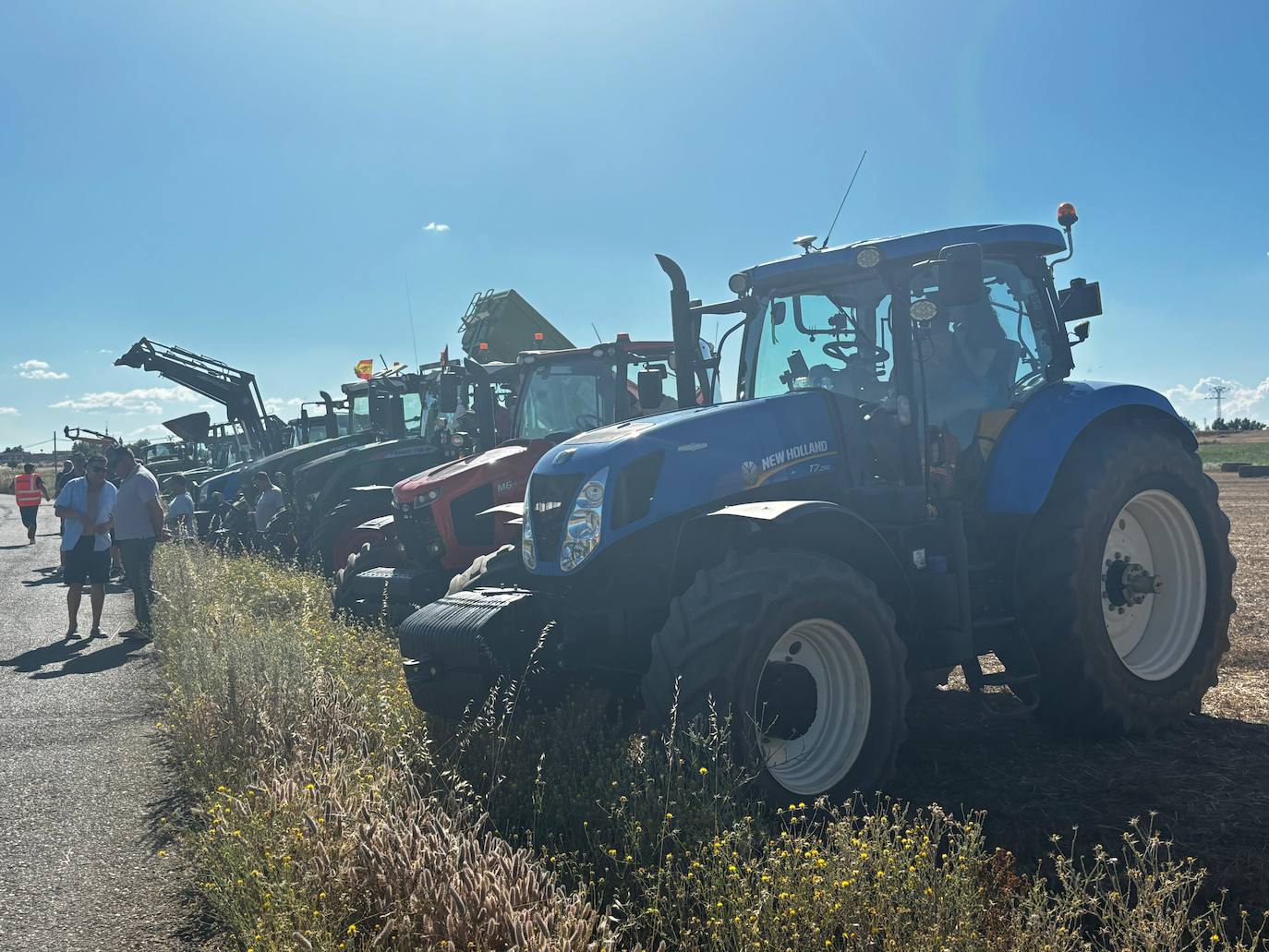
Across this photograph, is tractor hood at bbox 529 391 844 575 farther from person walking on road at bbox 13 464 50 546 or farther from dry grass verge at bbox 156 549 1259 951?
person walking on road at bbox 13 464 50 546

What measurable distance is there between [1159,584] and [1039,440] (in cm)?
109

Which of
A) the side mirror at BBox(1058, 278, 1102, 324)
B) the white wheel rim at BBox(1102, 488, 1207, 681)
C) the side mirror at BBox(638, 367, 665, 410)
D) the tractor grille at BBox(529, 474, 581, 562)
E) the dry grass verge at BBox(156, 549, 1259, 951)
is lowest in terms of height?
Result: the dry grass verge at BBox(156, 549, 1259, 951)

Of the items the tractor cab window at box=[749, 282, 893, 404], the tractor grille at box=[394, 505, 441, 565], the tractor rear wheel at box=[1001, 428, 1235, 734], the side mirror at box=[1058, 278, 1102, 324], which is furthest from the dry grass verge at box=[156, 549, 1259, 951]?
the tractor grille at box=[394, 505, 441, 565]

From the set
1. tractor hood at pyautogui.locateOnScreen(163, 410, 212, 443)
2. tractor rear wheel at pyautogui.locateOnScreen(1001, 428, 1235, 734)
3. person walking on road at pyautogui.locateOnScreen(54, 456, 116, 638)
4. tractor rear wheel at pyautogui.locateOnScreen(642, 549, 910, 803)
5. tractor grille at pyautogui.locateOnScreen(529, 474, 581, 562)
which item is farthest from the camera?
tractor hood at pyautogui.locateOnScreen(163, 410, 212, 443)

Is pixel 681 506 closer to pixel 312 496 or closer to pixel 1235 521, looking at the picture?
pixel 312 496

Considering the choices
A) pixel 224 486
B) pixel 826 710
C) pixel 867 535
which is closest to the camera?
pixel 826 710

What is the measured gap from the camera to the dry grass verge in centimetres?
301

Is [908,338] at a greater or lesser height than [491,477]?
greater

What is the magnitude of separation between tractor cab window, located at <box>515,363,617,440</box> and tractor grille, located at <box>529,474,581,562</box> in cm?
466

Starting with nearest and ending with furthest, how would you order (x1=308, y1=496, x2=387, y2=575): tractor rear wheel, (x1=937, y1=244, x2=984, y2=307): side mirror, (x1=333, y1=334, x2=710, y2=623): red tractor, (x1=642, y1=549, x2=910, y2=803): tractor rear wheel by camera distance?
(x1=642, y1=549, x2=910, y2=803): tractor rear wheel < (x1=937, y1=244, x2=984, y2=307): side mirror < (x1=333, y1=334, x2=710, y2=623): red tractor < (x1=308, y1=496, x2=387, y2=575): tractor rear wheel

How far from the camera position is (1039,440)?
18.4 feet

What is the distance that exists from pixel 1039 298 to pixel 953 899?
4048 mm

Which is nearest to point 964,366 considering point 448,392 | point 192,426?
point 448,392

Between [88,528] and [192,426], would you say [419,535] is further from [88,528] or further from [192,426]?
[192,426]
